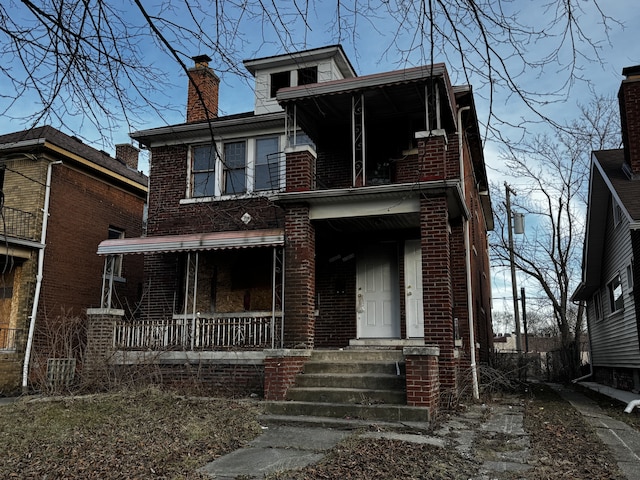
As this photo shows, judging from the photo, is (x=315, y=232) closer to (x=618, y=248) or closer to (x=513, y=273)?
(x=618, y=248)

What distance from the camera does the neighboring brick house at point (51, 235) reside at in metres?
14.0

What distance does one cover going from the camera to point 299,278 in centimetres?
1022

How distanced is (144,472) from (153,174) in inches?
422

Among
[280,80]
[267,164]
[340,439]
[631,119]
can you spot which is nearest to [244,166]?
[267,164]

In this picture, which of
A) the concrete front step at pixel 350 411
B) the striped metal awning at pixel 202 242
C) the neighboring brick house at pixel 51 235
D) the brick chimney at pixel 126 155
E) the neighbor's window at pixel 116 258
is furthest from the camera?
the brick chimney at pixel 126 155

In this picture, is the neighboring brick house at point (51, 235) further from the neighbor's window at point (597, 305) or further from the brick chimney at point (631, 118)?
the neighbor's window at point (597, 305)

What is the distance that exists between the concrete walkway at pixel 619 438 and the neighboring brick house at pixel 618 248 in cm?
292

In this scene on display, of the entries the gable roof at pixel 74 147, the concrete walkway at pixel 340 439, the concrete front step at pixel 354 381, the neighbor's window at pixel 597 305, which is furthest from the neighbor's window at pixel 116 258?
the neighbor's window at pixel 597 305

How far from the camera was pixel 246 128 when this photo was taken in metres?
14.1

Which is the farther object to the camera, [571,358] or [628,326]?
[571,358]

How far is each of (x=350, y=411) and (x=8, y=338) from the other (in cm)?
1032

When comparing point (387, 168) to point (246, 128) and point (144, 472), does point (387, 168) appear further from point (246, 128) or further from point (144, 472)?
point (144, 472)

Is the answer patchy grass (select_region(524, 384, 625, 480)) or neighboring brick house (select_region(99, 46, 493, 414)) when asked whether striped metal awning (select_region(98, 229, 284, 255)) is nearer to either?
neighboring brick house (select_region(99, 46, 493, 414))

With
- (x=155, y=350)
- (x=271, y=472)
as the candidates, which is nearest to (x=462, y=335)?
(x=155, y=350)
